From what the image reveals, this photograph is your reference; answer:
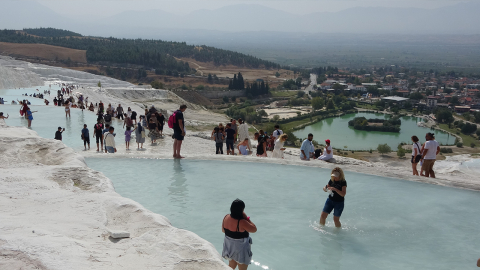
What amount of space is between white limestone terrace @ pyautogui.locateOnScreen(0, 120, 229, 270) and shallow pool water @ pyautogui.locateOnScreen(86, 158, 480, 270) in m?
0.97

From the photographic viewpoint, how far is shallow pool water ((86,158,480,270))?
4.89m

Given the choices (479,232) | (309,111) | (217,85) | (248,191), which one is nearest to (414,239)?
(479,232)

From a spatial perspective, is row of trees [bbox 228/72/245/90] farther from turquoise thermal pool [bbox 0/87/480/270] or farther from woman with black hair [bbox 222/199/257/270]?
woman with black hair [bbox 222/199/257/270]

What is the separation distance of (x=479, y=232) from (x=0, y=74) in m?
52.0

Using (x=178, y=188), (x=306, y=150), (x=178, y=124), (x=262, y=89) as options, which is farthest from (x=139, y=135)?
(x=262, y=89)

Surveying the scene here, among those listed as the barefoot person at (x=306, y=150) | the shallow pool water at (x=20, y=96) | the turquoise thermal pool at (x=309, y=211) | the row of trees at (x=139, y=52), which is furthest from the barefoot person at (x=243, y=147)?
the row of trees at (x=139, y=52)

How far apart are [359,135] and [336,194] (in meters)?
70.2

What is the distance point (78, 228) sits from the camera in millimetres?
4238

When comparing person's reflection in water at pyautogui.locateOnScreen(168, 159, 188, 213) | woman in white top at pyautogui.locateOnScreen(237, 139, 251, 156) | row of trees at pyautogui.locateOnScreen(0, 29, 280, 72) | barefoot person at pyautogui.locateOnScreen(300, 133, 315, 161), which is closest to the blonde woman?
person's reflection in water at pyautogui.locateOnScreen(168, 159, 188, 213)

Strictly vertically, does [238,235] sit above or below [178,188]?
above

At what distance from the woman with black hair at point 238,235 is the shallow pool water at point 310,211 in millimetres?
540

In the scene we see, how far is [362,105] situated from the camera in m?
106

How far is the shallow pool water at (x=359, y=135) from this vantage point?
214ft

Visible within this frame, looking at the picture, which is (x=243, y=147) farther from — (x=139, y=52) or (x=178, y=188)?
(x=139, y=52)
